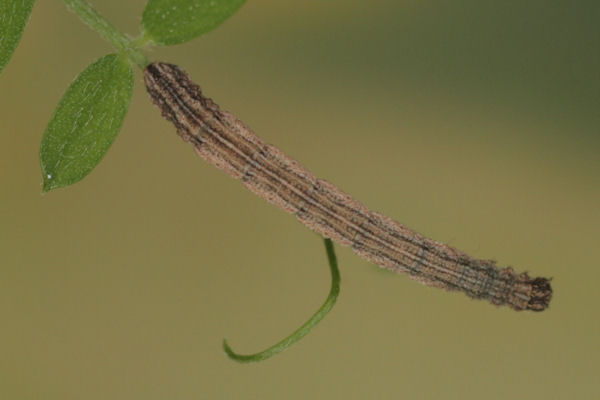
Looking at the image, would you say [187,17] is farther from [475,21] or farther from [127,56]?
[475,21]

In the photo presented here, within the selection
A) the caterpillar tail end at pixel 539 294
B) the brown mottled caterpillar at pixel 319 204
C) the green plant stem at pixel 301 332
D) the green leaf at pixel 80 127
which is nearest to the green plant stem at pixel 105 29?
the green leaf at pixel 80 127

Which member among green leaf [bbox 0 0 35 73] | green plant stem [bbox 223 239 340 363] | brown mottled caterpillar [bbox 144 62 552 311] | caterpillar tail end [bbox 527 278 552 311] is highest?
green leaf [bbox 0 0 35 73]

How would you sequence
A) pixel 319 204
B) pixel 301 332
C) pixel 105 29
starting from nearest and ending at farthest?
pixel 105 29 → pixel 301 332 → pixel 319 204

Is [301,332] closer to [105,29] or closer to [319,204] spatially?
[319,204]

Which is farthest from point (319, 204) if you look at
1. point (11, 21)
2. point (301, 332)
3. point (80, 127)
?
point (11, 21)

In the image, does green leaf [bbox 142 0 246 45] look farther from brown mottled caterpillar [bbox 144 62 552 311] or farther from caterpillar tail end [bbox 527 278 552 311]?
caterpillar tail end [bbox 527 278 552 311]

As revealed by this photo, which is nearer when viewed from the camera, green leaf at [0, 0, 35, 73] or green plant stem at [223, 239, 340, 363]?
green leaf at [0, 0, 35, 73]

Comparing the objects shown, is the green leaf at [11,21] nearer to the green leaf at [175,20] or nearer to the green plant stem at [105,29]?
the green plant stem at [105,29]

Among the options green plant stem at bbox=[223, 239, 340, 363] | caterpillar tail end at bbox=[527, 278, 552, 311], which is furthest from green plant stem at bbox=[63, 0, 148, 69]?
caterpillar tail end at bbox=[527, 278, 552, 311]
